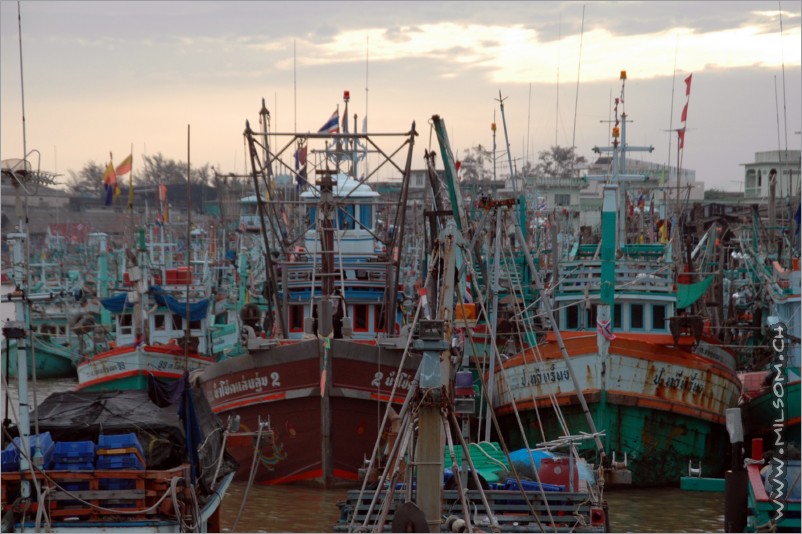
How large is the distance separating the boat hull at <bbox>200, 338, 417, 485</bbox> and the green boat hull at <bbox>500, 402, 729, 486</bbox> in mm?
3247

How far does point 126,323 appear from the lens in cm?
4150

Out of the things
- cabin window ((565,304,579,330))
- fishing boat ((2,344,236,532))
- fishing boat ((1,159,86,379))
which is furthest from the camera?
cabin window ((565,304,579,330))

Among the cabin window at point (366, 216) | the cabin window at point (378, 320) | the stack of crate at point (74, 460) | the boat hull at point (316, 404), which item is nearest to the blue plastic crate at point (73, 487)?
the stack of crate at point (74, 460)

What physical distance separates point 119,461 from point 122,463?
4 cm

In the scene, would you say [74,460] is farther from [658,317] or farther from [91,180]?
[91,180]

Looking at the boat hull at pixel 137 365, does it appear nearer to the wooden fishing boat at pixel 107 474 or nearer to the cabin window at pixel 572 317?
the cabin window at pixel 572 317

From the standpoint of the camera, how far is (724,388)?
24.5m

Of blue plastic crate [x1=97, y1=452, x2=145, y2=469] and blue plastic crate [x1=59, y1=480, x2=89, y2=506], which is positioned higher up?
blue plastic crate [x1=97, y1=452, x2=145, y2=469]

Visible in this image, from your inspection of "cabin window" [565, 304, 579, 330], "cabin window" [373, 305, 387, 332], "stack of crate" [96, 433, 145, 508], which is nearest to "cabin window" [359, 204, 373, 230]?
"cabin window" [373, 305, 387, 332]

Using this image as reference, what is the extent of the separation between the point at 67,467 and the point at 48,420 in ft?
4.79

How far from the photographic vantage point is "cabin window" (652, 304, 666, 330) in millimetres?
26922

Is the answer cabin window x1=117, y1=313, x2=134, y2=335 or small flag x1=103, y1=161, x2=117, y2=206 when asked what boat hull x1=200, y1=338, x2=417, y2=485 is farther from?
small flag x1=103, y1=161, x2=117, y2=206

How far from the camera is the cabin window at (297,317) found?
27562 mm

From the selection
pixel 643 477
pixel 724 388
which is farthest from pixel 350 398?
pixel 724 388
